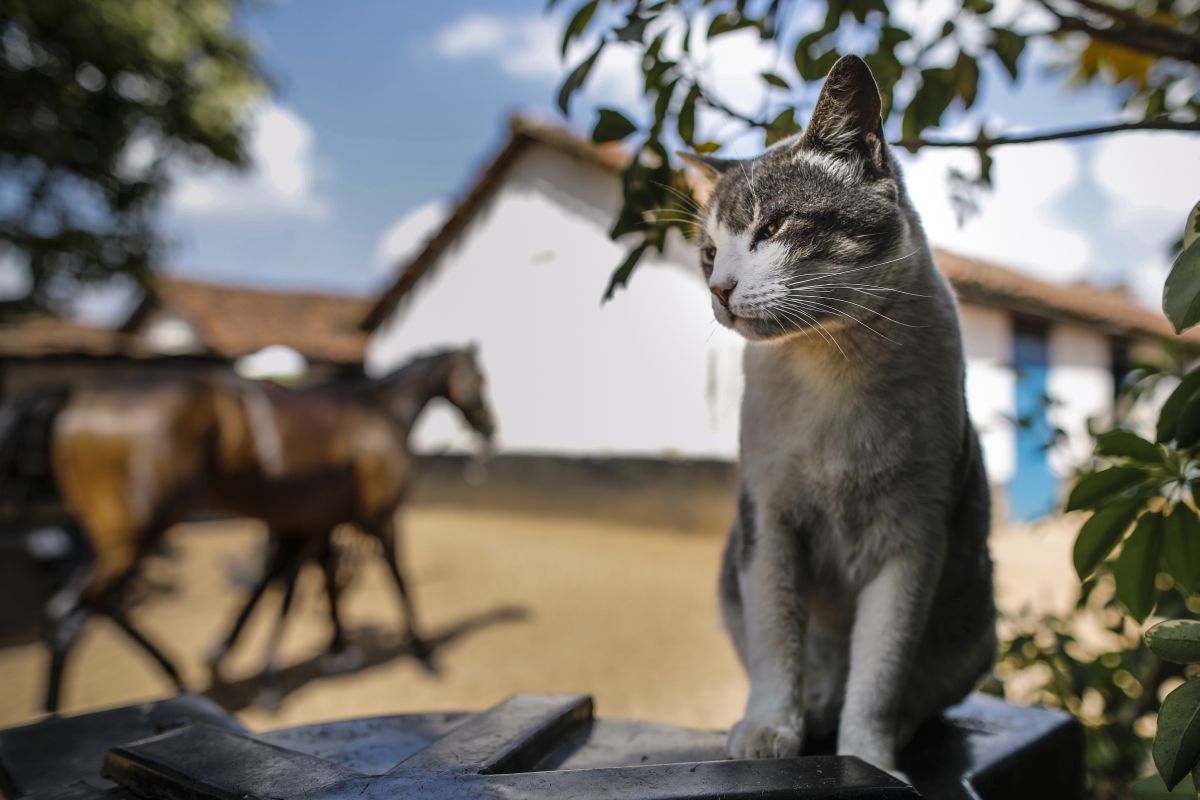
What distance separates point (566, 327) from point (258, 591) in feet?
10.9

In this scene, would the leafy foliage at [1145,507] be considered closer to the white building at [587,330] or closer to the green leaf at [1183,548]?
the green leaf at [1183,548]

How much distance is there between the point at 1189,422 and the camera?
0.86 m

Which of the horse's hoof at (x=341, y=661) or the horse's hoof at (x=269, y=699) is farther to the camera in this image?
the horse's hoof at (x=341, y=661)

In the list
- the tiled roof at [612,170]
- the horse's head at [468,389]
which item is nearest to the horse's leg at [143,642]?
the horse's head at [468,389]

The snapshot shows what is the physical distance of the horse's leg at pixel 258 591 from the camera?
419 centimetres

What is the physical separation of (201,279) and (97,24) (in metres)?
9.10

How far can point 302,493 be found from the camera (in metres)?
4.12

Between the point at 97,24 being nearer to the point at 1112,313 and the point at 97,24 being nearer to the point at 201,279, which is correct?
the point at 201,279

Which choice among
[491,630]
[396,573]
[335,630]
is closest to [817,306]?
[396,573]

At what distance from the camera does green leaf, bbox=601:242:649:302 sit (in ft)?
4.23

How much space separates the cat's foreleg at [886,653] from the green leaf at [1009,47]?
0.95 metres

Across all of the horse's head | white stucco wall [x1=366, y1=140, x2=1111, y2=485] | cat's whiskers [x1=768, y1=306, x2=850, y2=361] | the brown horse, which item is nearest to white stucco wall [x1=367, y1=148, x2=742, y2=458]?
white stucco wall [x1=366, y1=140, x2=1111, y2=485]

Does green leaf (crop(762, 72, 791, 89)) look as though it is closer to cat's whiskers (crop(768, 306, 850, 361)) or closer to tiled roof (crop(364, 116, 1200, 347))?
cat's whiskers (crop(768, 306, 850, 361))

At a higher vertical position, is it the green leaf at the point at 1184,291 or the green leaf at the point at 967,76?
the green leaf at the point at 967,76
